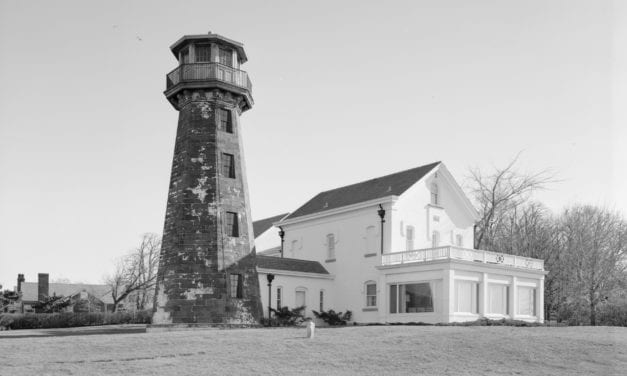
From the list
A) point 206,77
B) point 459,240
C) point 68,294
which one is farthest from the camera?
point 68,294

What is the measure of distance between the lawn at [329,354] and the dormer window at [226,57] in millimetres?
13871

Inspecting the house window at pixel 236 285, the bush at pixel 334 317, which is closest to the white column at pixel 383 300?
the bush at pixel 334 317

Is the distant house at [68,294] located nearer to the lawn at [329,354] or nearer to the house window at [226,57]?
the house window at [226,57]

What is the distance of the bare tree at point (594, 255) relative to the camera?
171 ft

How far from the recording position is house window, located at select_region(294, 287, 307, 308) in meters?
40.8

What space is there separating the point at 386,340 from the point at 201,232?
11192 mm

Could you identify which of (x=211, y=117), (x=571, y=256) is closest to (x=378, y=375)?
(x=211, y=117)

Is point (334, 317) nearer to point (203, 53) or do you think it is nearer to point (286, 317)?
point (286, 317)

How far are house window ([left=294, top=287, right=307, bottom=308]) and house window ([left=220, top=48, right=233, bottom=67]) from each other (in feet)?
43.0

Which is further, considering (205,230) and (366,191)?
(366,191)

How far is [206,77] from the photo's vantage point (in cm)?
3569

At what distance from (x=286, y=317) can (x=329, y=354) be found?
14.3 m

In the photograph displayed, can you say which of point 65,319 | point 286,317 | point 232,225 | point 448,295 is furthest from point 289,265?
point 65,319

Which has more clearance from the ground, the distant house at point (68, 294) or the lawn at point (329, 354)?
the lawn at point (329, 354)
